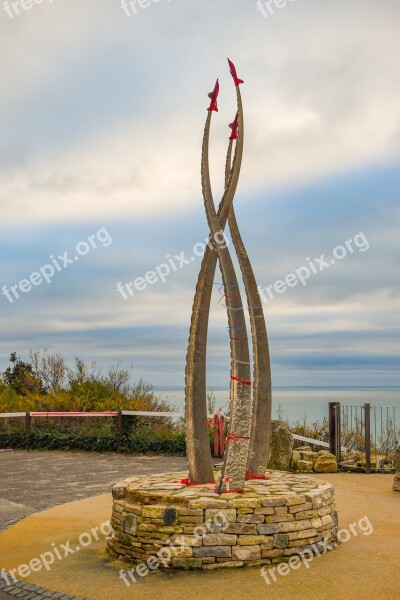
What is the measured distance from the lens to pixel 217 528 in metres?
6.19

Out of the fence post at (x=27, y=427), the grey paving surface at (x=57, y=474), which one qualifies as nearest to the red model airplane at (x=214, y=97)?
the grey paving surface at (x=57, y=474)

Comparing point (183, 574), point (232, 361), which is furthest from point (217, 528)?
point (232, 361)

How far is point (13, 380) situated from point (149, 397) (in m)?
8.08

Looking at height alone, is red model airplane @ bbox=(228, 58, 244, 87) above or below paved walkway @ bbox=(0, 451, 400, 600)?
above

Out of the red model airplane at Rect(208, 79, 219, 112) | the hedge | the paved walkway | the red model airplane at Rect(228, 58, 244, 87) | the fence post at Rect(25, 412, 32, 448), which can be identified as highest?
the red model airplane at Rect(228, 58, 244, 87)

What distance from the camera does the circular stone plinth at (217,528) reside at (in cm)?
615

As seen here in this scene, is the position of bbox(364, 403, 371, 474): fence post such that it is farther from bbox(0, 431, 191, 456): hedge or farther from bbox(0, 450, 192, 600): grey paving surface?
bbox(0, 431, 191, 456): hedge

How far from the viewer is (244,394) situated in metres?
7.09

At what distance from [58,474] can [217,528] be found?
6.96 m

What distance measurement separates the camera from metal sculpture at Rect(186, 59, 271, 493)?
7051 millimetres

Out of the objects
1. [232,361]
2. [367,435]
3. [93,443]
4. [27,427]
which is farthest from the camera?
[27,427]

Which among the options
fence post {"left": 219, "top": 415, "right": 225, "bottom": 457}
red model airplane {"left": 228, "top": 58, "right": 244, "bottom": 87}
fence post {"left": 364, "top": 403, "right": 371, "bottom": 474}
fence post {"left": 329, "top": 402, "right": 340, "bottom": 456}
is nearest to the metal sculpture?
red model airplane {"left": 228, "top": 58, "right": 244, "bottom": 87}

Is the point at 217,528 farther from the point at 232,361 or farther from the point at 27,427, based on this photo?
the point at 27,427

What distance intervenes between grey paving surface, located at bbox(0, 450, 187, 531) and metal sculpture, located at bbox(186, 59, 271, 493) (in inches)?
126
